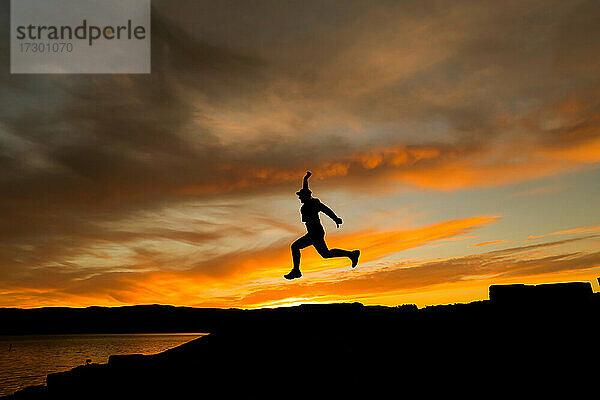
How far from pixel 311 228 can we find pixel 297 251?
902 millimetres

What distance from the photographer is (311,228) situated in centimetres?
1364

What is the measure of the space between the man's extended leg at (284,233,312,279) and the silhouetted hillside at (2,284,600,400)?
104cm

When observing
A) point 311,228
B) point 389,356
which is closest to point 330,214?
point 311,228

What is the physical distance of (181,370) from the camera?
477 inches

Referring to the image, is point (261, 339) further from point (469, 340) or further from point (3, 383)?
point (3, 383)

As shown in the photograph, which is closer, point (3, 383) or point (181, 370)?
point (181, 370)

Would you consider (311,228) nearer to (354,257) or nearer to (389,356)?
(354,257)

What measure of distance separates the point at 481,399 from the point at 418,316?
11.9 ft

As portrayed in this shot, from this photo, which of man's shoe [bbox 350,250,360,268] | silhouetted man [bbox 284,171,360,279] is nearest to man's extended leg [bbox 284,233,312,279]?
silhouetted man [bbox 284,171,360,279]

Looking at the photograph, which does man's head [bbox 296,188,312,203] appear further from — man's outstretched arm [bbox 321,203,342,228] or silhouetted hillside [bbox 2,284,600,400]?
silhouetted hillside [bbox 2,284,600,400]

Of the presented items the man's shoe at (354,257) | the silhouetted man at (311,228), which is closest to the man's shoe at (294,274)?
the silhouetted man at (311,228)

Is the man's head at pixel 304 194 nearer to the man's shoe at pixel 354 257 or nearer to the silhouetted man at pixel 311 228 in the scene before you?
the silhouetted man at pixel 311 228

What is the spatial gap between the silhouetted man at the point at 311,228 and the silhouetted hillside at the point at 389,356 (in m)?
1.50

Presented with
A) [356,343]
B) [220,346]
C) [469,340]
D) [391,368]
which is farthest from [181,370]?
[469,340]
